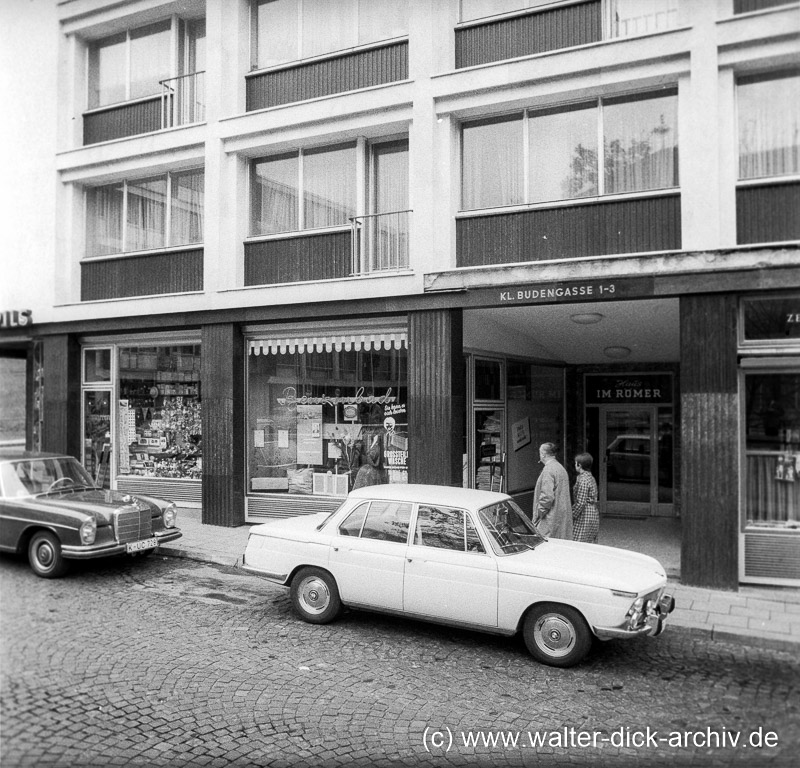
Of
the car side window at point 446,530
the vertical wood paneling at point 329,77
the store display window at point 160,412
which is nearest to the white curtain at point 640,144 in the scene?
the vertical wood paneling at point 329,77

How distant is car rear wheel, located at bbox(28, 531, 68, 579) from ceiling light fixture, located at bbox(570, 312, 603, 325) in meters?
7.21

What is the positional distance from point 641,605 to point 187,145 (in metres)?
10.1

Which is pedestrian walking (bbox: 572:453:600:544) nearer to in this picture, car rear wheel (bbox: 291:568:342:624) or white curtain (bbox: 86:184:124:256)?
car rear wheel (bbox: 291:568:342:624)

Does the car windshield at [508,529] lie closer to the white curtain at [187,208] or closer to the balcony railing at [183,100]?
the white curtain at [187,208]

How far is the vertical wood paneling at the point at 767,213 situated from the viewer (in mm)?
7305

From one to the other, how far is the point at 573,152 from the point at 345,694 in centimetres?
732

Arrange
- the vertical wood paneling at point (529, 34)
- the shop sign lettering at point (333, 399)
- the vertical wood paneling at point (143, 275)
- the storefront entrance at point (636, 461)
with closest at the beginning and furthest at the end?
the vertical wood paneling at point (529, 34) → the shop sign lettering at point (333, 399) → the vertical wood paneling at point (143, 275) → the storefront entrance at point (636, 461)

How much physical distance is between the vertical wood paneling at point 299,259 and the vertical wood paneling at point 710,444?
201 inches

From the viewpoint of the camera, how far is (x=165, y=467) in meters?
12.5

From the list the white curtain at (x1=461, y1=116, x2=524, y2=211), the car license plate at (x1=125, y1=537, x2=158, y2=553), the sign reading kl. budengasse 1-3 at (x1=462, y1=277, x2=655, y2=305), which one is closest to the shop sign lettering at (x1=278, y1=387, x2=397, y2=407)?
the sign reading kl. budengasse 1-3 at (x1=462, y1=277, x2=655, y2=305)

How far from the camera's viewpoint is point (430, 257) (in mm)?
9555

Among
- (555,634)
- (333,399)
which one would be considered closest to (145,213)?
(333,399)

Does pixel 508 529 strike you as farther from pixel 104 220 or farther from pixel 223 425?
pixel 104 220

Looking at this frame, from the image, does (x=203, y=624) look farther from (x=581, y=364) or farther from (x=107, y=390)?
(x=581, y=364)
